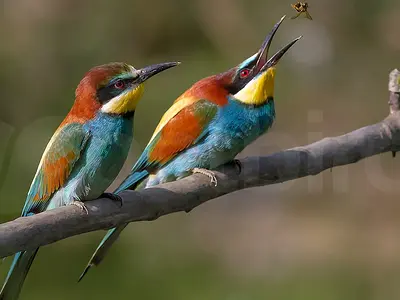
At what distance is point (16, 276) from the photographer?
153 cm

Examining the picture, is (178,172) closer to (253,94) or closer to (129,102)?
(253,94)

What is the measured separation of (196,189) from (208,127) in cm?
54

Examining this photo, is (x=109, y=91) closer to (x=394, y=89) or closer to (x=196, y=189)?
(x=196, y=189)

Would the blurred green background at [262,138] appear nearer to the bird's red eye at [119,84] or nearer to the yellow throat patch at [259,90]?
the yellow throat patch at [259,90]

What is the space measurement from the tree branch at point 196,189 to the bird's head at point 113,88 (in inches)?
7.4

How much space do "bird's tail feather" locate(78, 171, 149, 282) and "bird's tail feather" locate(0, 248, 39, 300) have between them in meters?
0.11

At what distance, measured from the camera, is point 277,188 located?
5.44m

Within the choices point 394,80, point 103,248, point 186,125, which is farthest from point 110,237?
point 394,80

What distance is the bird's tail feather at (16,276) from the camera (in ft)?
4.82

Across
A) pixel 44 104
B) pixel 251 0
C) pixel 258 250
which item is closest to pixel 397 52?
pixel 251 0

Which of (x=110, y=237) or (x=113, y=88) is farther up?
(x=113, y=88)

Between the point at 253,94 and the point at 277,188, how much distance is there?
11.3 ft

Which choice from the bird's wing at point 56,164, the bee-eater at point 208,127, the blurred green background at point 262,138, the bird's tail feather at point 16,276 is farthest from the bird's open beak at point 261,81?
the blurred green background at point 262,138

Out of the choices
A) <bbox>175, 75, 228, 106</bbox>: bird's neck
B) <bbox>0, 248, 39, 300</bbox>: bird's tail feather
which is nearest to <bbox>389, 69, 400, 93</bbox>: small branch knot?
<bbox>175, 75, 228, 106</bbox>: bird's neck
